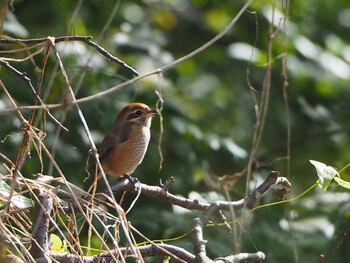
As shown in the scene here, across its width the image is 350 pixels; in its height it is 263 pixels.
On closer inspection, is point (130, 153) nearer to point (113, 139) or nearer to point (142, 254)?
point (113, 139)

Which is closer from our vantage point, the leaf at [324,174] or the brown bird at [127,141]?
the leaf at [324,174]

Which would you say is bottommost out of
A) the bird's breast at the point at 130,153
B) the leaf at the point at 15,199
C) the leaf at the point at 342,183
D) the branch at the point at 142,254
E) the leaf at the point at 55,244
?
the bird's breast at the point at 130,153

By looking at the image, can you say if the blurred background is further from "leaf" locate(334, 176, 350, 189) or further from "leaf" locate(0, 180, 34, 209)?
"leaf" locate(0, 180, 34, 209)

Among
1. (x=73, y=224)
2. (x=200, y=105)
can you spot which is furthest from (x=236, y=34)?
(x=73, y=224)

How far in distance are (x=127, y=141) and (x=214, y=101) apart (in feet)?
10.7

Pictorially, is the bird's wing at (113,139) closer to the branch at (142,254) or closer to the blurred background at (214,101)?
the blurred background at (214,101)

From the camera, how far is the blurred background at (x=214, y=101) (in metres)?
5.04

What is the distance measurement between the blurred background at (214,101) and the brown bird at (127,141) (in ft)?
0.35

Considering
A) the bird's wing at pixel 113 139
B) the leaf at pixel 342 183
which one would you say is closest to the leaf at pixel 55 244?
the leaf at pixel 342 183

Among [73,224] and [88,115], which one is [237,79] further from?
[73,224]

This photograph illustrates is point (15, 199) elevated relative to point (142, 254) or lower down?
elevated

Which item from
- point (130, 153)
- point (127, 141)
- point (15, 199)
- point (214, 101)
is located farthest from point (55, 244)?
point (214, 101)

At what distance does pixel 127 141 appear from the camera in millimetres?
5621

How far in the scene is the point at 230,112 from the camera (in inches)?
330
